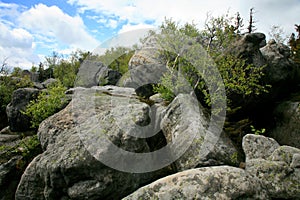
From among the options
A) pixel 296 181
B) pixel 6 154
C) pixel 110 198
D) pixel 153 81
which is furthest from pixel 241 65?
pixel 6 154

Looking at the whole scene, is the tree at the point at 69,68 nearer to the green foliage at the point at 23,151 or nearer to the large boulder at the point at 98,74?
the large boulder at the point at 98,74

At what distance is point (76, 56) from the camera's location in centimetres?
4553

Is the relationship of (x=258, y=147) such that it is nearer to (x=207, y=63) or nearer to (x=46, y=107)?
(x=207, y=63)

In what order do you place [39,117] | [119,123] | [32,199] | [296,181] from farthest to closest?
[39,117]
[32,199]
[119,123]
[296,181]

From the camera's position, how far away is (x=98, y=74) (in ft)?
95.3

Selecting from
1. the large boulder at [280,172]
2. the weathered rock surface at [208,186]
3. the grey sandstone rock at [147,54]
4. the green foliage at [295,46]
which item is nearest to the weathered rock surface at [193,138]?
the large boulder at [280,172]

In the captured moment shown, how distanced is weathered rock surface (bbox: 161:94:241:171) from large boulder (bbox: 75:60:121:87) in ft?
63.4

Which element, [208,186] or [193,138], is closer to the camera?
[208,186]

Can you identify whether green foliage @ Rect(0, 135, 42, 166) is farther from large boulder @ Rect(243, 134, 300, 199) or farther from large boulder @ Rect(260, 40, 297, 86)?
large boulder @ Rect(260, 40, 297, 86)

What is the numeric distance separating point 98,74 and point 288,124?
21522 millimetres

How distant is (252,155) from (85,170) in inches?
209

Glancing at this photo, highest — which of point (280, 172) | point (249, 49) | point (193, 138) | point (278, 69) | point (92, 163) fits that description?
point (249, 49)

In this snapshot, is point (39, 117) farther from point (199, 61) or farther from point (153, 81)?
point (199, 61)

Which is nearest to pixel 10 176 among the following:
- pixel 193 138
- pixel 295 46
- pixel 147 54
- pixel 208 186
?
pixel 193 138
